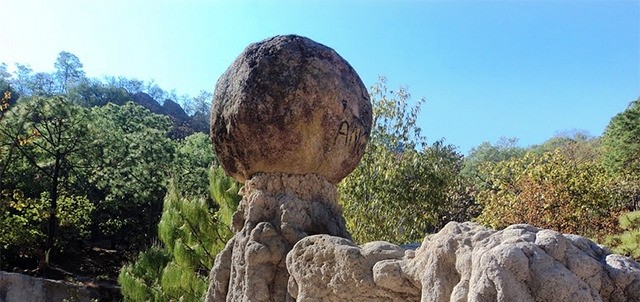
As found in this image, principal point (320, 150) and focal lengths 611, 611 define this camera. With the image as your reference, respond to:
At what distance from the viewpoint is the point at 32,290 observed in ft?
46.0

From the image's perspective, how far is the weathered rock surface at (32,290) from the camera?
1355 cm

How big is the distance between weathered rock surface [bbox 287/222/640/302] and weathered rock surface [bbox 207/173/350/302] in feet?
1.62

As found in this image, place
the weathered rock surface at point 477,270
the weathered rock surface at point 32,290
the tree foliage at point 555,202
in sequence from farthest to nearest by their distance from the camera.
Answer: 1. the weathered rock surface at point 32,290
2. the tree foliage at point 555,202
3. the weathered rock surface at point 477,270

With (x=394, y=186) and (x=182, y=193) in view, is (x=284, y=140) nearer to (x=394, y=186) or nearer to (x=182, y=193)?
(x=394, y=186)

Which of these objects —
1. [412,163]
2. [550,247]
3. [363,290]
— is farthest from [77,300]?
[550,247]

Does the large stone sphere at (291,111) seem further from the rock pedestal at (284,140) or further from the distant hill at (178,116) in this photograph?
the distant hill at (178,116)

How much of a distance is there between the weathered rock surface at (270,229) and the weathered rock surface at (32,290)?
10923 millimetres

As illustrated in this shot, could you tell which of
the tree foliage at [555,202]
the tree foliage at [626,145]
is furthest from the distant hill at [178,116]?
the tree foliage at [555,202]

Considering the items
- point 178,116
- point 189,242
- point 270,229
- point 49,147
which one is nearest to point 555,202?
point 189,242

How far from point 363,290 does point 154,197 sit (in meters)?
18.2

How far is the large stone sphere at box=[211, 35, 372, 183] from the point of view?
4457 millimetres

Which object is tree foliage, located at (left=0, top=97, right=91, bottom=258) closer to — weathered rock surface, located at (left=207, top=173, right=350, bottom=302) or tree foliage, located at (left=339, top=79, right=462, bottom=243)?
tree foliage, located at (left=339, top=79, right=462, bottom=243)

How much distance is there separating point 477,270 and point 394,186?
304 inches

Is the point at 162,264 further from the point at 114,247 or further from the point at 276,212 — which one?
the point at 114,247
